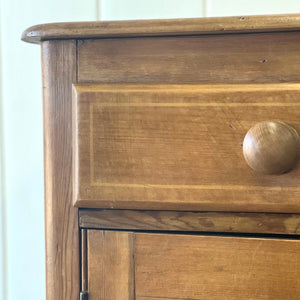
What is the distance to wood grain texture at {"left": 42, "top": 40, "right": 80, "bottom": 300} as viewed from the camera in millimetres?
446

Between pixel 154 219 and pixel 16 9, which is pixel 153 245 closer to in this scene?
pixel 154 219

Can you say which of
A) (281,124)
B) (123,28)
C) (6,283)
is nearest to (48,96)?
(123,28)

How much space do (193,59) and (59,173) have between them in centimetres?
20

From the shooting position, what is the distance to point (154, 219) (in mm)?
438

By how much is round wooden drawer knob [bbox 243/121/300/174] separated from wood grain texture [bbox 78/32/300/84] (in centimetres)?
6

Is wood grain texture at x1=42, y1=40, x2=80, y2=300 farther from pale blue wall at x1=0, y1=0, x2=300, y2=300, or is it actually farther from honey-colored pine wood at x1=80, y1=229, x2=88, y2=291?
pale blue wall at x1=0, y1=0, x2=300, y2=300

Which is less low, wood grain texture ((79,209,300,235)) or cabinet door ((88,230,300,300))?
wood grain texture ((79,209,300,235))

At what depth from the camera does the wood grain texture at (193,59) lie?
16.2 inches

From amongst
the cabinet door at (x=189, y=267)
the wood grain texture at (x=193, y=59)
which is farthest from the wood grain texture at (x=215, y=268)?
the wood grain texture at (x=193, y=59)

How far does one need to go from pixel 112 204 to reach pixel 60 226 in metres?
0.07

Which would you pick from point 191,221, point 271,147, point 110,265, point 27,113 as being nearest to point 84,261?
point 110,265

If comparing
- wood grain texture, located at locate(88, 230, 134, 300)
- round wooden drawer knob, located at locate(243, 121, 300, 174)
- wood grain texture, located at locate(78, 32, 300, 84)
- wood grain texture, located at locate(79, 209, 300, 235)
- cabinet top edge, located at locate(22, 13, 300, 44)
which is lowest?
wood grain texture, located at locate(88, 230, 134, 300)

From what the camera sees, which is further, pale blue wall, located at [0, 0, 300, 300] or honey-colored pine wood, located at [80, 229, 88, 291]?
pale blue wall, located at [0, 0, 300, 300]

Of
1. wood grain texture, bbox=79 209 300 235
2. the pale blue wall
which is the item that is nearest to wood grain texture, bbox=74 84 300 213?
wood grain texture, bbox=79 209 300 235
